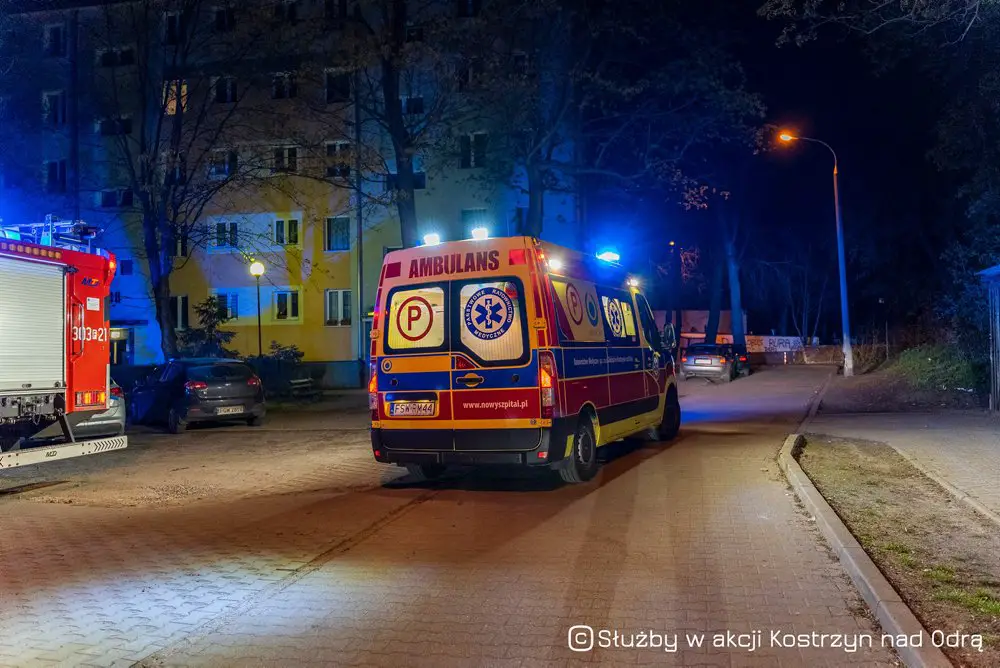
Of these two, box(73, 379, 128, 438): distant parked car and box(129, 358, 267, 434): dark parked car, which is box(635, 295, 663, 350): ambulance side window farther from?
box(129, 358, 267, 434): dark parked car

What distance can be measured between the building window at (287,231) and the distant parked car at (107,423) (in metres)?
23.4

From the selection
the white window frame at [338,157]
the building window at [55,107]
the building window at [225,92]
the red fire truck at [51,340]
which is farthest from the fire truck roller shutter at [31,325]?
the building window at [55,107]

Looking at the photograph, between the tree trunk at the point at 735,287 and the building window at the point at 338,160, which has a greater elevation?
the building window at the point at 338,160

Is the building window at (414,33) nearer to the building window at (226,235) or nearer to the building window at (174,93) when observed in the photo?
the building window at (174,93)

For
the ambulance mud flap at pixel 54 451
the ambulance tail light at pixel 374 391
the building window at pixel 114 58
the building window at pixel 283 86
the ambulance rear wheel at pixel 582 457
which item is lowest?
the ambulance rear wheel at pixel 582 457

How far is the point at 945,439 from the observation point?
1255 centimetres

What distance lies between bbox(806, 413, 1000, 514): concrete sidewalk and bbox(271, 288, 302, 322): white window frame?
73.1 feet

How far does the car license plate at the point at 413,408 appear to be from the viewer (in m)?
9.12

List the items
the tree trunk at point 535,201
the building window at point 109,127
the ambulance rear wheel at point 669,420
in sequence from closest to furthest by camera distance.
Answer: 1. the ambulance rear wheel at point 669,420
2. the tree trunk at point 535,201
3. the building window at point 109,127

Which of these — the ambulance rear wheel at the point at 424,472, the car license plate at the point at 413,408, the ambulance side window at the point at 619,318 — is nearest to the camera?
the car license plate at the point at 413,408

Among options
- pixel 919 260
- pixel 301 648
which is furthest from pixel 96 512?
pixel 919 260

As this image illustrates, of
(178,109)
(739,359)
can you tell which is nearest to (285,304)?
(178,109)

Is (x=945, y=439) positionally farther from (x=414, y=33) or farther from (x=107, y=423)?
(x=414, y=33)

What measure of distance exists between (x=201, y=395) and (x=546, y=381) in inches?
403
